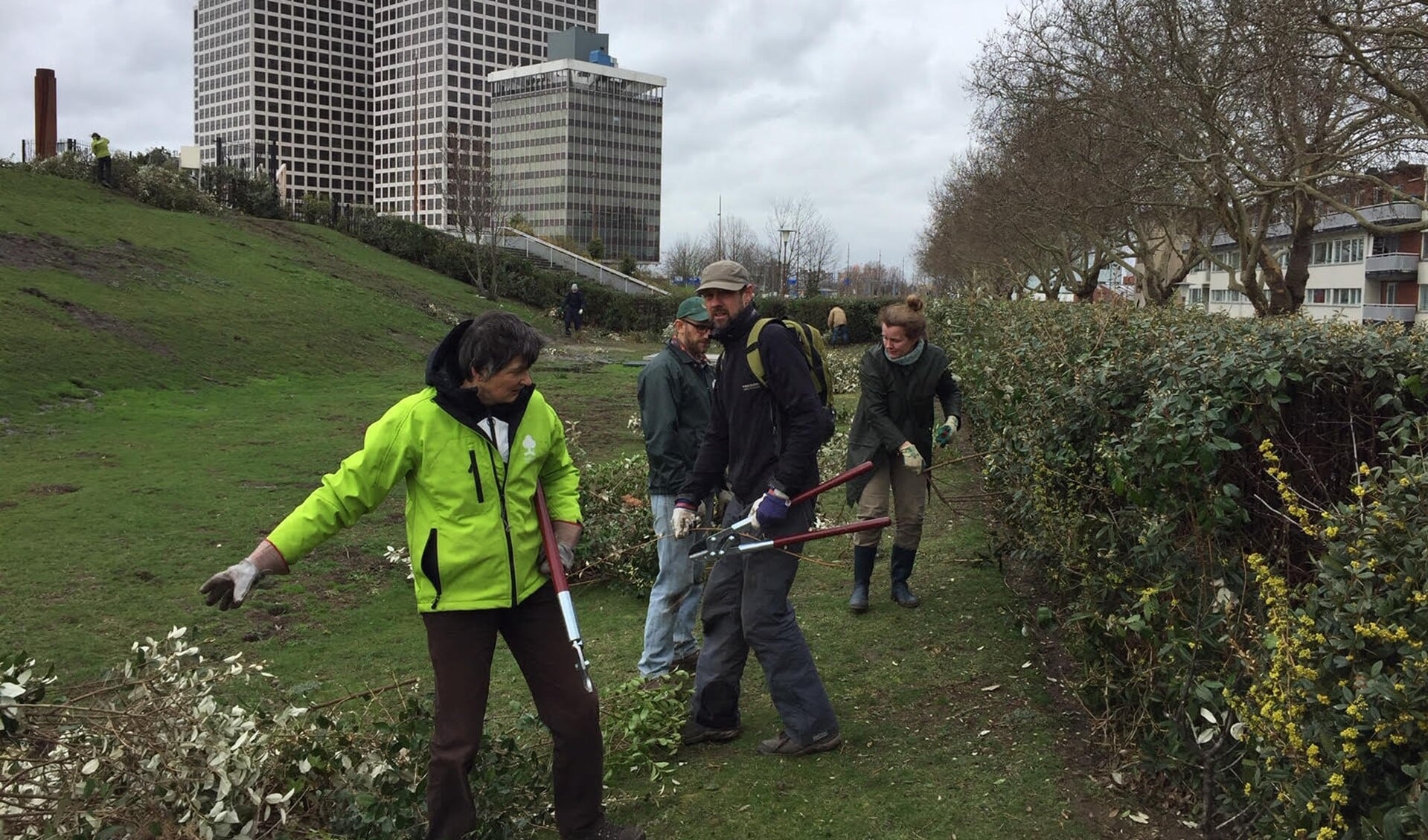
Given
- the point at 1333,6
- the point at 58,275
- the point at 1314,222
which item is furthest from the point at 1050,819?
the point at 1314,222

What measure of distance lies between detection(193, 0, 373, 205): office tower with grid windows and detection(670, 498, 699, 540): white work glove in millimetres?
169818

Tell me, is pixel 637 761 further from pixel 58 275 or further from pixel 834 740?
pixel 58 275

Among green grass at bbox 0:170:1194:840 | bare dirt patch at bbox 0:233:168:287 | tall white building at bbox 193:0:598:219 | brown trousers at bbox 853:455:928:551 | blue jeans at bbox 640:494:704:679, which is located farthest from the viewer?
tall white building at bbox 193:0:598:219

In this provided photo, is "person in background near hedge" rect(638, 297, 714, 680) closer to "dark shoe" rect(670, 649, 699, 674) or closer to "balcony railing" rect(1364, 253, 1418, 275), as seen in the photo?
"dark shoe" rect(670, 649, 699, 674)

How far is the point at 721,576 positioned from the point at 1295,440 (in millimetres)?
2197

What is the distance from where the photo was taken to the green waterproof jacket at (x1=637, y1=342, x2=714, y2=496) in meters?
5.31

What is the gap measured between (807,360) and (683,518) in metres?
0.82

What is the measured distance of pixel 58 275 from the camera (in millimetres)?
20078

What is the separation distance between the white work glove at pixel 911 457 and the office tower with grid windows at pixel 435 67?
143699mm

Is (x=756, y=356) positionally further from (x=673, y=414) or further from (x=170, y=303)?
(x=170, y=303)

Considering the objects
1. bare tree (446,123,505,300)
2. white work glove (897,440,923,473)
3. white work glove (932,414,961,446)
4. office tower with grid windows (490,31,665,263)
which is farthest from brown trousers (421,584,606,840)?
office tower with grid windows (490,31,665,263)

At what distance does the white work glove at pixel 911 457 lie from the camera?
5973 millimetres

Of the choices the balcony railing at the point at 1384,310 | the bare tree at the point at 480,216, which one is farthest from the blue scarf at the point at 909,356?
the balcony railing at the point at 1384,310

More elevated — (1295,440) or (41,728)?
(1295,440)
